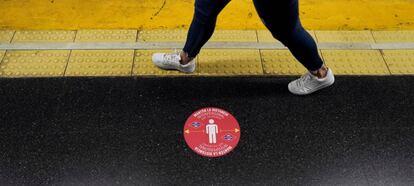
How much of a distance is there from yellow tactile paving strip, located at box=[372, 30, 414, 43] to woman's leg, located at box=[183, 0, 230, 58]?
4.46 feet

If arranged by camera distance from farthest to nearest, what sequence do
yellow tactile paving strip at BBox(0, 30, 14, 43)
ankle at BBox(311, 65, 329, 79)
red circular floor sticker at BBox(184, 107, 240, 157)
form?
1. yellow tactile paving strip at BBox(0, 30, 14, 43)
2. ankle at BBox(311, 65, 329, 79)
3. red circular floor sticker at BBox(184, 107, 240, 157)

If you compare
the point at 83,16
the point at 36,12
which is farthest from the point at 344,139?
the point at 36,12

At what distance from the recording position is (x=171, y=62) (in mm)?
2625

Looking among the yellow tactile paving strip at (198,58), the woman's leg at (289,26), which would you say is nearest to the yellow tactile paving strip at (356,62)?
the yellow tactile paving strip at (198,58)

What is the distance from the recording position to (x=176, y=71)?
269 centimetres

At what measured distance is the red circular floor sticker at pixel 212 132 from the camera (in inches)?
89.5

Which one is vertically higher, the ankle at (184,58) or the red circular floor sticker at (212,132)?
the ankle at (184,58)

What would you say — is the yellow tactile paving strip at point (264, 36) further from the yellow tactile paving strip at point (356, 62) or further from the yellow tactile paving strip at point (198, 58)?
the yellow tactile paving strip at point (356, 62)

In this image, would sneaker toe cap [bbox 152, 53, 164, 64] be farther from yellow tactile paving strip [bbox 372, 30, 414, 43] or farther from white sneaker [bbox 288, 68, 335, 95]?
yellow tactile paving strip [bbox 372, 30, 414, 43]

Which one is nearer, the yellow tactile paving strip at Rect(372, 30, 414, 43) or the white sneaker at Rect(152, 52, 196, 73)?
the white sneaker at Rect(152, 52, 196, 73)

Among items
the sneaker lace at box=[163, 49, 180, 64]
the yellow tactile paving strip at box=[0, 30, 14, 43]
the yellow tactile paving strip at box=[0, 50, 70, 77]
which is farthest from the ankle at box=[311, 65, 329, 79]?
the yellow tactile paving strip at box=[0, 30, 14, 43]

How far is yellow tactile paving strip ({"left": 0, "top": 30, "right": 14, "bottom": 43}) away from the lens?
2848mm

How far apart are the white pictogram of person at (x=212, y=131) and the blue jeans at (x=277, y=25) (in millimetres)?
458

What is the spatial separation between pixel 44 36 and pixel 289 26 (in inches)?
70.0
